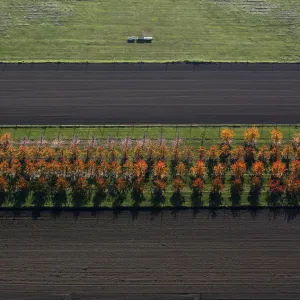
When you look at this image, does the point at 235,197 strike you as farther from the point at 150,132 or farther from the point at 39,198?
the point at 39,198

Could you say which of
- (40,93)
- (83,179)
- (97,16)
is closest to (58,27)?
(97,16)

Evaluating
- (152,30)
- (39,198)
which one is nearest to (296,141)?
(39,198)

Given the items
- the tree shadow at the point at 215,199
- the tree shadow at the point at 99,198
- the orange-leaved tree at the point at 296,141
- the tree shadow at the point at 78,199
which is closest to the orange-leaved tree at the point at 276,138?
the orange-leaved tree at the point at 296,141

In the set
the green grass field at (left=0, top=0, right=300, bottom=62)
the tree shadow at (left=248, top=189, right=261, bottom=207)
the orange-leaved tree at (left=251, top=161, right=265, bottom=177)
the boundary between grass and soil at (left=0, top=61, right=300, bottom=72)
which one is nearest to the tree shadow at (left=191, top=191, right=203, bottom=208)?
the tree shadow at (left=248, top=189, right=261, bottom=207)

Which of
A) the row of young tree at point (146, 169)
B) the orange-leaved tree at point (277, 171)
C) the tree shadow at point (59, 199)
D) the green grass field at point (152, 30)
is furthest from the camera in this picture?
the green grass field at point (152, 30)

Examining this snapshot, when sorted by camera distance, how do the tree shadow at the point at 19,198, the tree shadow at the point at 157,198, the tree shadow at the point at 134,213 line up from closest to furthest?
the tree shadow at the point at 134,213
the tree shadow at the point at 19,198
the tree shadow at the point at 157,198

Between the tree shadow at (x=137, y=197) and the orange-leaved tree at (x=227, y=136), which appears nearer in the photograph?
the tree shadow at (x=137, y=197)

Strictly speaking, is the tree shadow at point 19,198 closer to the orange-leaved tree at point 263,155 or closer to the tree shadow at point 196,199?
the tree shadow at point 196,199

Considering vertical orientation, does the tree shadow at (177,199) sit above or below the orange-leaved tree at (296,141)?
below

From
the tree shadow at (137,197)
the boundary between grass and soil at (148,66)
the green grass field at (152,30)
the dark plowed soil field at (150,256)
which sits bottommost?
the dark plowed soil field at (150,256)
